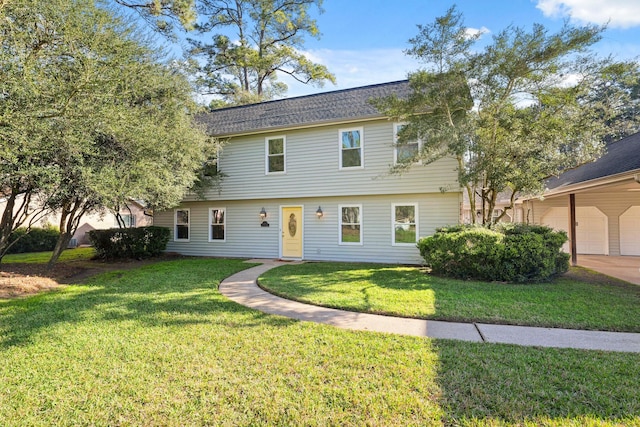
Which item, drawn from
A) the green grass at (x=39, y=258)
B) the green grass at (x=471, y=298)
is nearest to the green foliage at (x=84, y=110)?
the green grass at (x=39, y=258)

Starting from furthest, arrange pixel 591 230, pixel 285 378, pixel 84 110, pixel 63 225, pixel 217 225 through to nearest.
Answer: pixel 217 225
pixel 591 230
pixel 63 225
pixel 84 110
pixel 285 378

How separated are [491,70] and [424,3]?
3.01 meters

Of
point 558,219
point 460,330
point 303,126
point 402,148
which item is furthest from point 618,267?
point 303,126

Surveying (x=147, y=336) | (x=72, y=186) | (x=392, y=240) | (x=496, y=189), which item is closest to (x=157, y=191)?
(x=72, y=186)

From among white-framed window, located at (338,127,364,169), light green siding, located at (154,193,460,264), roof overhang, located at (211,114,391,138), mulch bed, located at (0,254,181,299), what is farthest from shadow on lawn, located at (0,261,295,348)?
roof overhang, located at (211,114,391,138)

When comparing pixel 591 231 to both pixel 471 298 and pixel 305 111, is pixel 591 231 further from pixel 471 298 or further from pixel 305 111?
pixel 305 111

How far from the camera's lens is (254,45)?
74.3ft

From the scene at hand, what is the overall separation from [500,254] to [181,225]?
39.6ft

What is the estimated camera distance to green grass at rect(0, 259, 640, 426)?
99.0 inches

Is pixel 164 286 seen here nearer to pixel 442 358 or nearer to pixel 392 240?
pixel 442 358

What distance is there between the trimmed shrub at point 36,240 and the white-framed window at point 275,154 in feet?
41.1

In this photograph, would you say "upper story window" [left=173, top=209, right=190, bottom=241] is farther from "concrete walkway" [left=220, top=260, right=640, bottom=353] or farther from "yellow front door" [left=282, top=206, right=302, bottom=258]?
"concrete walkway" [left=220, top=260, right=640, bottom=353]

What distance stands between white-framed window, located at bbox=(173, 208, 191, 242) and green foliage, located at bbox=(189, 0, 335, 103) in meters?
10.9

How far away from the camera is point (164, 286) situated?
7082mm
